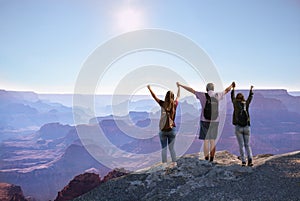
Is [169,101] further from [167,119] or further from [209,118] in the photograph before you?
[209,118]

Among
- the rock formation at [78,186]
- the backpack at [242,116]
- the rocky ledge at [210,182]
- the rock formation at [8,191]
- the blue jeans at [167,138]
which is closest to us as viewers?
the rocky ledge at [210,182]

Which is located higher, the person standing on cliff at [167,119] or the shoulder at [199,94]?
the shoulder at [199,94]

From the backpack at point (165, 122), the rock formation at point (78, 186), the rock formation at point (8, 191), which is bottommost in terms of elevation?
the rock formation at point (8, 191)

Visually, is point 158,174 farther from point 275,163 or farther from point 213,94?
point 275,163

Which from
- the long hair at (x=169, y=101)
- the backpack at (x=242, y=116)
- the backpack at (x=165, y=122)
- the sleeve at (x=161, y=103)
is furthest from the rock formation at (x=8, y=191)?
the backpack at (x=242, y=116)

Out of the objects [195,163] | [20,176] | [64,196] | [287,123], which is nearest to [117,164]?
[20,176]

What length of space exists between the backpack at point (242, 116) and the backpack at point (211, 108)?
2.63 ft

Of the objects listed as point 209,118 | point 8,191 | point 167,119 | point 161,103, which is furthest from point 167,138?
point 8,191

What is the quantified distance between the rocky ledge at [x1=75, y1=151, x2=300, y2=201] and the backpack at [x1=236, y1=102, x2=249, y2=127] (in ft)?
5.70

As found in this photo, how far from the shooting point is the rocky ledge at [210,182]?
751cm

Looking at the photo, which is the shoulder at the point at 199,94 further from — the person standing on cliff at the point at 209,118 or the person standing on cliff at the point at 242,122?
the person standing on cliff at the point at 242,122

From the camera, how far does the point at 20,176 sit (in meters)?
135

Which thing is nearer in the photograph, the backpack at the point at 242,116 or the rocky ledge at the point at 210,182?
the rocky ledge at the point at 210,182

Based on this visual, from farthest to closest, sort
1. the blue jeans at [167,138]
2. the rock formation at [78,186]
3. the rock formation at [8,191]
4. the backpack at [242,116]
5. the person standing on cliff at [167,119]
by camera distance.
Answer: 1. the rock formation at [8,191]
2. the rock formation at [78,186]
3. the blue jeans at [167,138]
4. the person standing on cliff at [167,119]
5. the backpack at [242,116]
